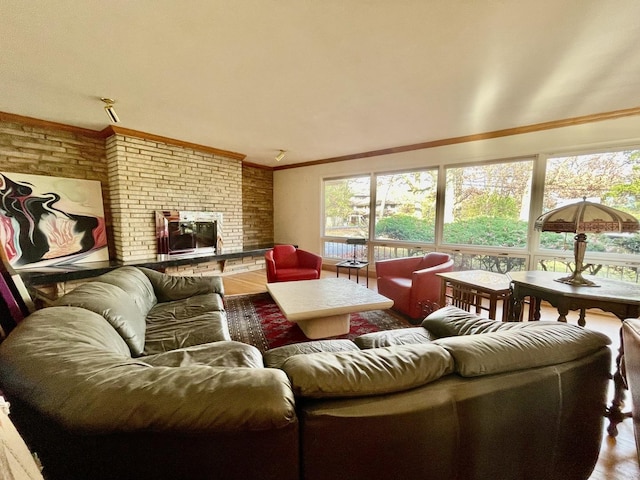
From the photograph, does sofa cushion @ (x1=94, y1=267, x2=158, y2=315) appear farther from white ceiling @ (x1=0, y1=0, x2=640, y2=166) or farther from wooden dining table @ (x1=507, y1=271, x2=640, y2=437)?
wooden dining table @ (x1=507, y1=271, x2=640, y2=437)

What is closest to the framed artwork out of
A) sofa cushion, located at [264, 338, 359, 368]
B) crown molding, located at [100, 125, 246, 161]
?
crown molding, located at [100, 125, 246, 161]

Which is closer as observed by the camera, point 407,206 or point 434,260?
point 434,260

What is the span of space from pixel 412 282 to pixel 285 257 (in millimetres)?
2211

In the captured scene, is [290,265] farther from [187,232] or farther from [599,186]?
[599,186]

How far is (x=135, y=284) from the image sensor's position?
84.0 inches

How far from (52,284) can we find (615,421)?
5.41m

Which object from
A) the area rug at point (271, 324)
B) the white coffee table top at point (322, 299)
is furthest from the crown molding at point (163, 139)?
the white coffee table top at point (322, 299)

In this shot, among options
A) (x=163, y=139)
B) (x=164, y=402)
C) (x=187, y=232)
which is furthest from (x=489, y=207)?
(x=163, y=139)

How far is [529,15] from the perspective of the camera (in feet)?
5.11

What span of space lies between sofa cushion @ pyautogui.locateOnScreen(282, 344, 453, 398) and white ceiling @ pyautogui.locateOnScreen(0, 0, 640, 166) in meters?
1.88

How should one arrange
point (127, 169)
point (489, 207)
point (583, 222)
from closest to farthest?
point (583, 222) < point (127, 169) < point (489, 207)

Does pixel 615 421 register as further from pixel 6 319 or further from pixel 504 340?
pixel 6 319

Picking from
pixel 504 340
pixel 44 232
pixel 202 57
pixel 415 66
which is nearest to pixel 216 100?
pixel 202 57

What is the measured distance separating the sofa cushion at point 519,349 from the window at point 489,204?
10.5 ft
